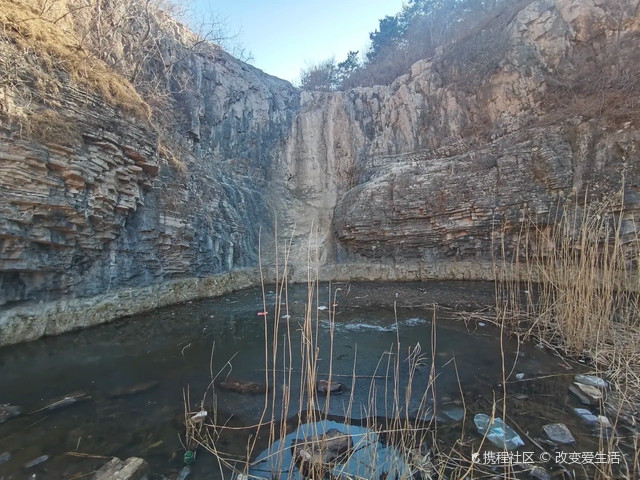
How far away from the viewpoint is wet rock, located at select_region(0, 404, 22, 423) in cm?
260

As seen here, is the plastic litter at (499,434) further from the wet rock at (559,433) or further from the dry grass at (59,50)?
the dry grass at (59,50)

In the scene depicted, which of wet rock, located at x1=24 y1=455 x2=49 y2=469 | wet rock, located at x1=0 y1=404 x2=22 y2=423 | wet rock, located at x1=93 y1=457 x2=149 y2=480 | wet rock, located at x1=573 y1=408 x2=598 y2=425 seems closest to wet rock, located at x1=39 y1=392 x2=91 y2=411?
wet rock, located at x1=0 y1=404 x2=22 y2=423

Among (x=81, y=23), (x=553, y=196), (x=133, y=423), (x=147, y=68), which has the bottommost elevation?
(x=133, y=423)

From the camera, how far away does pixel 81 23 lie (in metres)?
7.07

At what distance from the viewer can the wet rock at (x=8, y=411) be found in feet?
8.54

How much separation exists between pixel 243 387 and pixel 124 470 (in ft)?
4.32

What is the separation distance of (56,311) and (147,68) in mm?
9128

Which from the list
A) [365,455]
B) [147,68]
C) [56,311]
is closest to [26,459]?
[365,455]

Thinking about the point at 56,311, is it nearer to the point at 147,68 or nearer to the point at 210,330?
the point at 210,330

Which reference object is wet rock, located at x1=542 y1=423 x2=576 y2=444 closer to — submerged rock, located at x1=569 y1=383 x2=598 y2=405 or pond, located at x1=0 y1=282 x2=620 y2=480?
pond, located at x1=0 y1=282 x2=620 y2=480

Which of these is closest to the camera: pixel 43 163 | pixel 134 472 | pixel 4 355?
pixel 134 472

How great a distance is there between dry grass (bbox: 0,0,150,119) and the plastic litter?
798 cm

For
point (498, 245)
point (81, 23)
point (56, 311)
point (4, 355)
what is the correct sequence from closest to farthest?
point (4, 355), point (56, 311), point (81, 23), point (498, 245)

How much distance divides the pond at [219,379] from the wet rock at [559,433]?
2.4 inches
